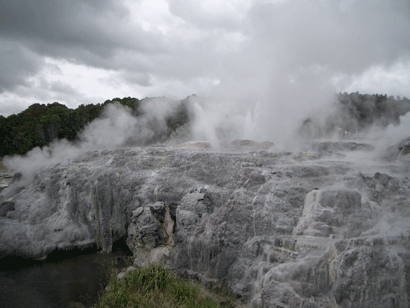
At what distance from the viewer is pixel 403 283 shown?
4.40 meters

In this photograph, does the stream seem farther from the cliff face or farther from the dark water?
the cliff face

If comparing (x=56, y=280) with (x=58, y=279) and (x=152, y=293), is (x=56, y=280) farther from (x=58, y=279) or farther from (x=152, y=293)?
(x=152, y=293)

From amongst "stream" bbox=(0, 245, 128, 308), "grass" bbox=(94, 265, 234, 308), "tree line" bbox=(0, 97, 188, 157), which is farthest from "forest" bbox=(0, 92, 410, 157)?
"grass" bbox=(94, 265, 234, 308)

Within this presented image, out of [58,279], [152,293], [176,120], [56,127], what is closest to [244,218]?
[152,293]

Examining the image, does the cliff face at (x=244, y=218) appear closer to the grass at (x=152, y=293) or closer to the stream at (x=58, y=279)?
the stream at (x=58, y=279)

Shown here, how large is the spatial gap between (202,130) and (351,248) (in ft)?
42.6

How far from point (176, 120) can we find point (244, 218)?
58.2 ft

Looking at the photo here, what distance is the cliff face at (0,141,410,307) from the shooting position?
4.79m

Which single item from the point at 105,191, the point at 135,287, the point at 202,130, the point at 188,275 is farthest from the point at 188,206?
the point at 202,130

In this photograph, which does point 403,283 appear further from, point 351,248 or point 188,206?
point 188,206

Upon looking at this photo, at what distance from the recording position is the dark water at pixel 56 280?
630 cm

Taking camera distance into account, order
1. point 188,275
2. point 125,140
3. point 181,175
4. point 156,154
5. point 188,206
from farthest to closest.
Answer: point 125,140 < point 156,154 < point 181,175 < point 188,206 < point 188,275

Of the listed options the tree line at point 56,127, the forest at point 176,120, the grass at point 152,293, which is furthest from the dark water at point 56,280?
the tree line at point 56,127

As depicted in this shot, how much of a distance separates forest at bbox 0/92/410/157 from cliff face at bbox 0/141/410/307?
33.8 ft
